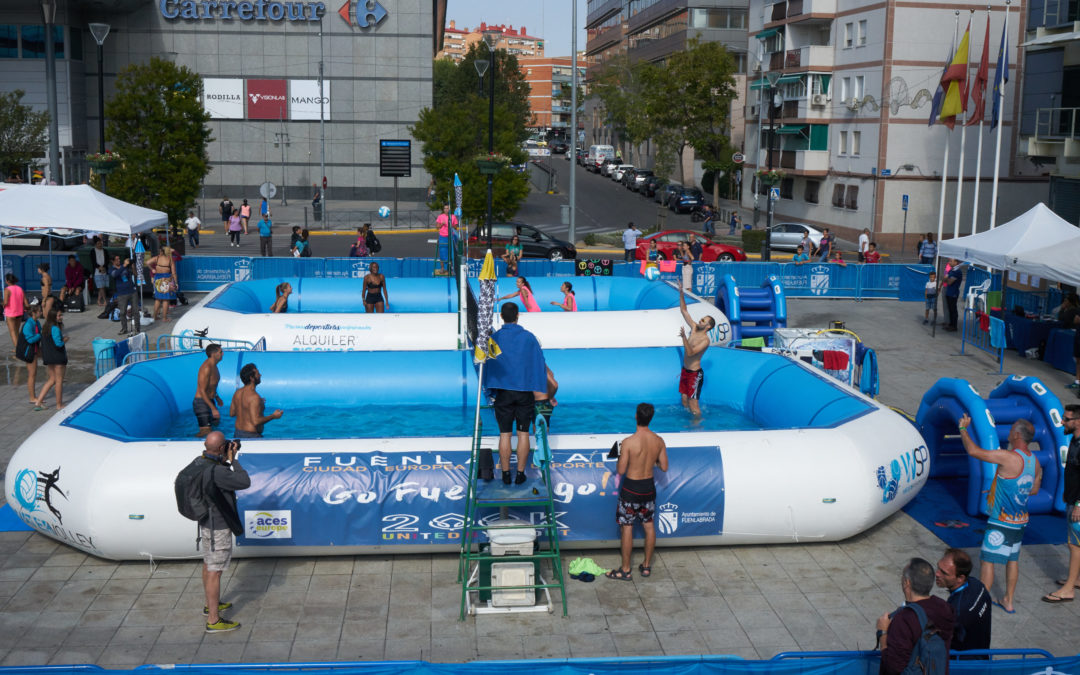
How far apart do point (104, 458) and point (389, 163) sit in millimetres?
40756

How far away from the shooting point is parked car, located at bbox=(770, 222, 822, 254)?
3869 centimetres

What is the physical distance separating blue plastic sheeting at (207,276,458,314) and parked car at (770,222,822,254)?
63.7ft

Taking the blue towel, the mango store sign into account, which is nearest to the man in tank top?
the blue towel

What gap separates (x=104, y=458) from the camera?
10234mm

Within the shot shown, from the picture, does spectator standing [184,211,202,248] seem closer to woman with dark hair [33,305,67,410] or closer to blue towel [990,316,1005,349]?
woman with dark hair [33,305,67,410]

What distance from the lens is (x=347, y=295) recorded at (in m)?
Answer: 22.6

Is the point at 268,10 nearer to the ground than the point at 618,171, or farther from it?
farther from it

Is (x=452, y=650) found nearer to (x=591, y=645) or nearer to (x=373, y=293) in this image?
(x=591, y=645)

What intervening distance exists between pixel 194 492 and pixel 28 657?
1796 mm

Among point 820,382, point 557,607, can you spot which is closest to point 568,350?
point 820,382

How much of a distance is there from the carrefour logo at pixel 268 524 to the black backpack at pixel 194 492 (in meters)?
1.56

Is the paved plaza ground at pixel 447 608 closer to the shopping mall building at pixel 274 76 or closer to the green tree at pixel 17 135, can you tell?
the green tree at pixel 17 135

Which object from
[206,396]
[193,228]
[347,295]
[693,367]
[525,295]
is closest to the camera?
[206,396]

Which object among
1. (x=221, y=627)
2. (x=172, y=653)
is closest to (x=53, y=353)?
(x=221, y=627)
